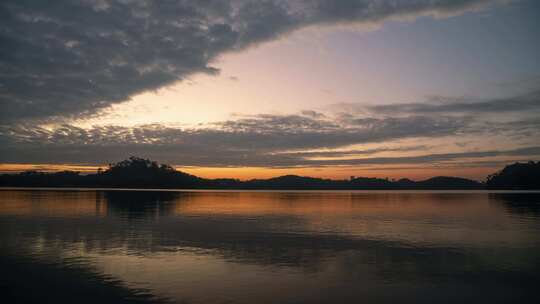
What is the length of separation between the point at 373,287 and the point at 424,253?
10.6 m

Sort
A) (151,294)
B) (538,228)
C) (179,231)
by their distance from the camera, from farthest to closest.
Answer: (538,228)
(179,231)
(151,294)

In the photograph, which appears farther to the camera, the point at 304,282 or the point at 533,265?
the point at 533,265

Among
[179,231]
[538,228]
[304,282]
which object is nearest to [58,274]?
[304,282]

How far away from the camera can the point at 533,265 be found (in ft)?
79.2

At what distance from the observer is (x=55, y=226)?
39.5m

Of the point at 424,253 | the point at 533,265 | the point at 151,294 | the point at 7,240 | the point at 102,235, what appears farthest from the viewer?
the point at 102,235

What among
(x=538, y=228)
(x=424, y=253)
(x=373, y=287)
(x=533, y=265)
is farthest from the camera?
(x=538, y=228)

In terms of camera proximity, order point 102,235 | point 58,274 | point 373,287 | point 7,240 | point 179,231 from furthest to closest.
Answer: point 179,231
point 102,235
point 7,240
point 58,274
point 373,287

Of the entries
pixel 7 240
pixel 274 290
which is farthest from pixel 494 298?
pixel 7 240

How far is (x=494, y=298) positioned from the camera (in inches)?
685

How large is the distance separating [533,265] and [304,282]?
14.6 m

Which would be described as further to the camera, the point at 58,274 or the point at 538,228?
the point at 538,228

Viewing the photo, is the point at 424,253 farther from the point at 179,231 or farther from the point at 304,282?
the point at 179,231

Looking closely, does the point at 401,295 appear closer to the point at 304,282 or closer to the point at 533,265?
the point at 304,282
